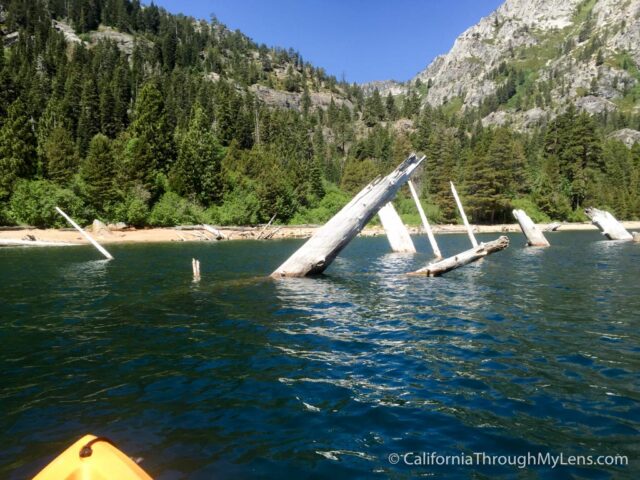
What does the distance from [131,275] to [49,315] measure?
32.0 feet

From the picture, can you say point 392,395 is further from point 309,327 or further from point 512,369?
point 309,327

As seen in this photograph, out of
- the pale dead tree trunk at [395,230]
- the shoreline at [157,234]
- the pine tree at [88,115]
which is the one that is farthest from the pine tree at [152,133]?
the pale dead tree trunk at [395,230]

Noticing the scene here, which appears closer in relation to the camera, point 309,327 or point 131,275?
point 309,327

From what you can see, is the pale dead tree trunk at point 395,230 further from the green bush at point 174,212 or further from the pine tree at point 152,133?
the pine tree at point 152,133

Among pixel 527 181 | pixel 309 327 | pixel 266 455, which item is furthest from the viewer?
pixel 527 181

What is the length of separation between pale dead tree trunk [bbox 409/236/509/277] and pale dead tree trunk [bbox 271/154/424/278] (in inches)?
156

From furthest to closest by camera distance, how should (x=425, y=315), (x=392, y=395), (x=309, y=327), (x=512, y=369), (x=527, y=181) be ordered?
(x=527, y=181), (x=425, y=315), (x=309, y=327), (x=512, y=369), (x=392, y=395)

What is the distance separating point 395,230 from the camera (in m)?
34.0

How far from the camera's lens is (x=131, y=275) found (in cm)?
2275

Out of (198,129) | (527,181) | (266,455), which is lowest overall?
(266,455)

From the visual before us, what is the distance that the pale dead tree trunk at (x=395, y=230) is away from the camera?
3247cm

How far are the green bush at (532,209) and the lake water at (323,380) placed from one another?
75872mm

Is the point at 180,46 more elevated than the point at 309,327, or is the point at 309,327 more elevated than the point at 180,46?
the point at 180,46

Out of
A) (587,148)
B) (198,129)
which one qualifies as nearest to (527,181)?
(587,148)
